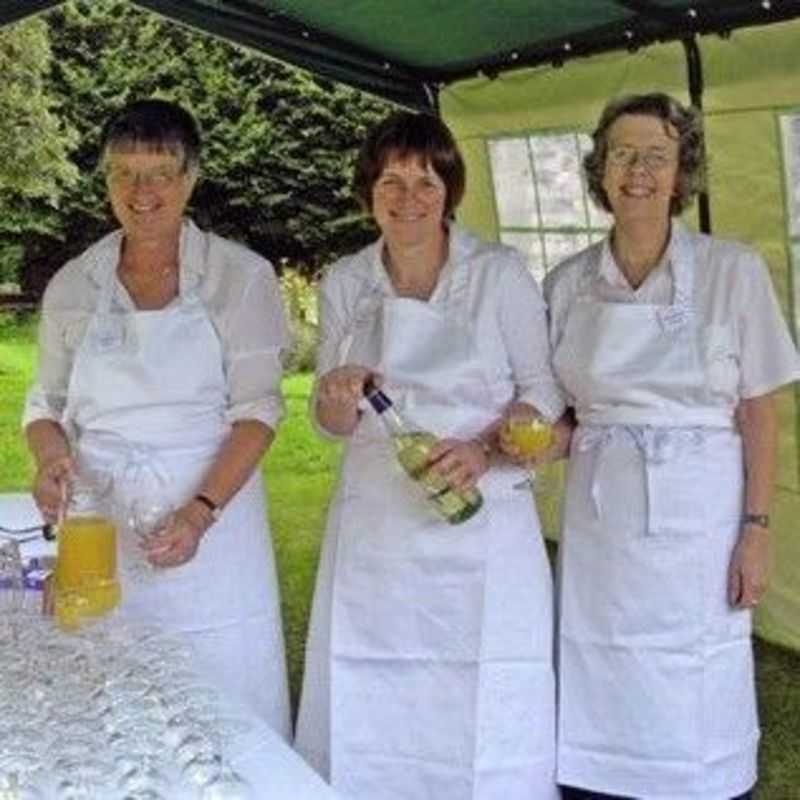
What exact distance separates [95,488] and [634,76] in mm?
2280

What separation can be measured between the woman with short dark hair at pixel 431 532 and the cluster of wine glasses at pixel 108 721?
2.14 ft

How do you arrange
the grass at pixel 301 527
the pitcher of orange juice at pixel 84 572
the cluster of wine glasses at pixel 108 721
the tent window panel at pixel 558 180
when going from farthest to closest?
1. the tent window panel at pixel 558 180
2. the grass at pixel 301 527
3. the pitcher of orange juice at pixel 84 572
4. the cluster of wine glasses at pixel 108 721

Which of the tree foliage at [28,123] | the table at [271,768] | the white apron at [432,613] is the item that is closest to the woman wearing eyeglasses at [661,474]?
the white apron at [432,613]

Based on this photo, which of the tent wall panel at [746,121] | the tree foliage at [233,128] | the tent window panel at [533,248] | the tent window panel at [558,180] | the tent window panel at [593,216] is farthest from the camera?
the tree foliage at [233,128]

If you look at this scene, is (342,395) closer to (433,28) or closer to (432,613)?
(432,613)

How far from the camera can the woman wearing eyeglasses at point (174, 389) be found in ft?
8.13

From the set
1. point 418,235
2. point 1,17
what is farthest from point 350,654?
point 1,17

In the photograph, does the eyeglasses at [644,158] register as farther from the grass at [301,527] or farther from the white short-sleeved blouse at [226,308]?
the grass at [301,527]

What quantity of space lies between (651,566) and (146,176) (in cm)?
107

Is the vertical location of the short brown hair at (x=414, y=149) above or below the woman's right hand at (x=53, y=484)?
above

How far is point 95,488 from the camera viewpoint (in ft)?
8.27

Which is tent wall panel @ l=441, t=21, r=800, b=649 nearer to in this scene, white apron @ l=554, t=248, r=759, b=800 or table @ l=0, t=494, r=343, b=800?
white apron @ l=554, t=248, r=759, b=800

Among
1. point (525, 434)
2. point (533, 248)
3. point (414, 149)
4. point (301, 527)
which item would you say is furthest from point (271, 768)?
point (301, 527)

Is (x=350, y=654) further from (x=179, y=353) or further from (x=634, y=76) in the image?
(x=634, y=76)
